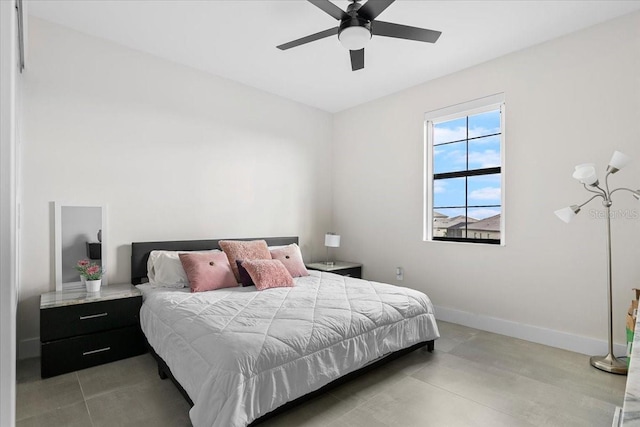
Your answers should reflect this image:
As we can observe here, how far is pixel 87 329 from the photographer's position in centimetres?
261

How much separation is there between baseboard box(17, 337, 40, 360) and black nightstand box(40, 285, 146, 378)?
1.35 feet

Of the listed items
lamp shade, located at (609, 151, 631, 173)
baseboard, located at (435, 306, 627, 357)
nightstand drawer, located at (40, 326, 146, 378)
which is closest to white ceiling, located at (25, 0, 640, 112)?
lamp shade, located at (609, 151, 631, 173)

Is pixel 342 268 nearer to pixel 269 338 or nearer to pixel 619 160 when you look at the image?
pixel 269 338

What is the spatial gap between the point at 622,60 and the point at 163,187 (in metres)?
4.31

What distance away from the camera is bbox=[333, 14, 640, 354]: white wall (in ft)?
9.18

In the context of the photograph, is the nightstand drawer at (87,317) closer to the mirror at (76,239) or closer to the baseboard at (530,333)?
the mirror at (76,239)

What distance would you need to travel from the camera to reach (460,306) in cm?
380

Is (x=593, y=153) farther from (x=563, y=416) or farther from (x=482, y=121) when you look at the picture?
(x=563, y=416)

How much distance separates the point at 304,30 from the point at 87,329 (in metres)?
3.05

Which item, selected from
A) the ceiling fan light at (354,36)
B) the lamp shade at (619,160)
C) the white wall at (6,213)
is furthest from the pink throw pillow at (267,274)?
the lamp shade at (619,160)

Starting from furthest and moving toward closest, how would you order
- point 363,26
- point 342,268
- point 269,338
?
1. point 342,268
2. point 363,26
3. point 269,338

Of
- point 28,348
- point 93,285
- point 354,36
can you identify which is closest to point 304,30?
point 354,36

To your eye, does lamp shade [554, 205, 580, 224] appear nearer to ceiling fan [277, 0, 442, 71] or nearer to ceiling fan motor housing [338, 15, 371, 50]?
ceiling fan [277, 0, 442, 71]

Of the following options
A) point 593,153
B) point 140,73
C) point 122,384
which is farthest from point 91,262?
point 593,153
